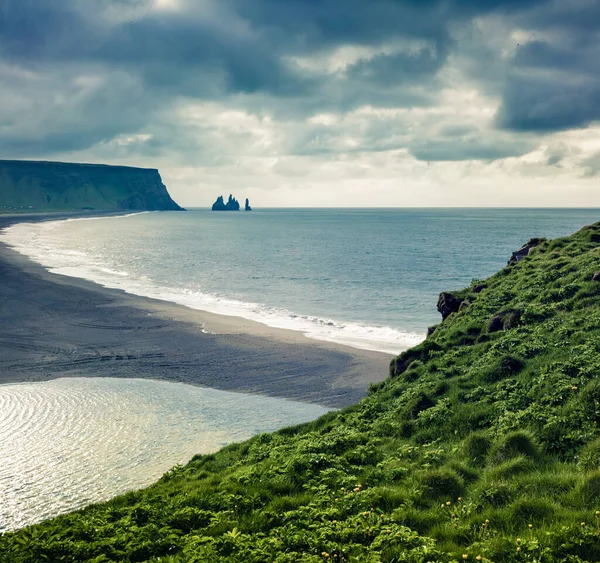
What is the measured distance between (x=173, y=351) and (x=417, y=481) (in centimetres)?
2446

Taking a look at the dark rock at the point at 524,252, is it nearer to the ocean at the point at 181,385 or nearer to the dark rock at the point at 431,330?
the dark rock at the point at 431,330

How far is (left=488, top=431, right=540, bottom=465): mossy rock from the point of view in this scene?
432 inches

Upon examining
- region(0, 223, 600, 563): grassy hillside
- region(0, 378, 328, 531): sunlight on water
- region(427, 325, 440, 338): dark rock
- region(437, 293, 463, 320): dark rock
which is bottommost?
region(0, 378, 328, 531): sunlight on water

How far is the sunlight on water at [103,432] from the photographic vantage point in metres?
14.6

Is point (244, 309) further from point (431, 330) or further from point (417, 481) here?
point (417, 481)

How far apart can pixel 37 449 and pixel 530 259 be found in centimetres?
2386

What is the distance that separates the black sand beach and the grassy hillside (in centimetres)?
955

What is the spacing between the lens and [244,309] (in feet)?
159

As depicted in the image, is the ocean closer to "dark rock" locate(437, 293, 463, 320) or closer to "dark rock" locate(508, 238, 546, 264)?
"dark rock" locate(437, 293, 463, 320)

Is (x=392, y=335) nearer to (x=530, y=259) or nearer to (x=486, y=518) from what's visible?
(x=530, y=259)

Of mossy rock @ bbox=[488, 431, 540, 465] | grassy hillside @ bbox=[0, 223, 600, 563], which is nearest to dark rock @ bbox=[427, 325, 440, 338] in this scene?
grassy hillside @ bbox=[0, 223, 600, 563]

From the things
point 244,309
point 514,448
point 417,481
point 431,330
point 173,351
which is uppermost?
point 431,330

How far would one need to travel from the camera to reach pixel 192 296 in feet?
183

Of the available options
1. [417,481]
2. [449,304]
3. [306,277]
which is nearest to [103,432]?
[417,481]
